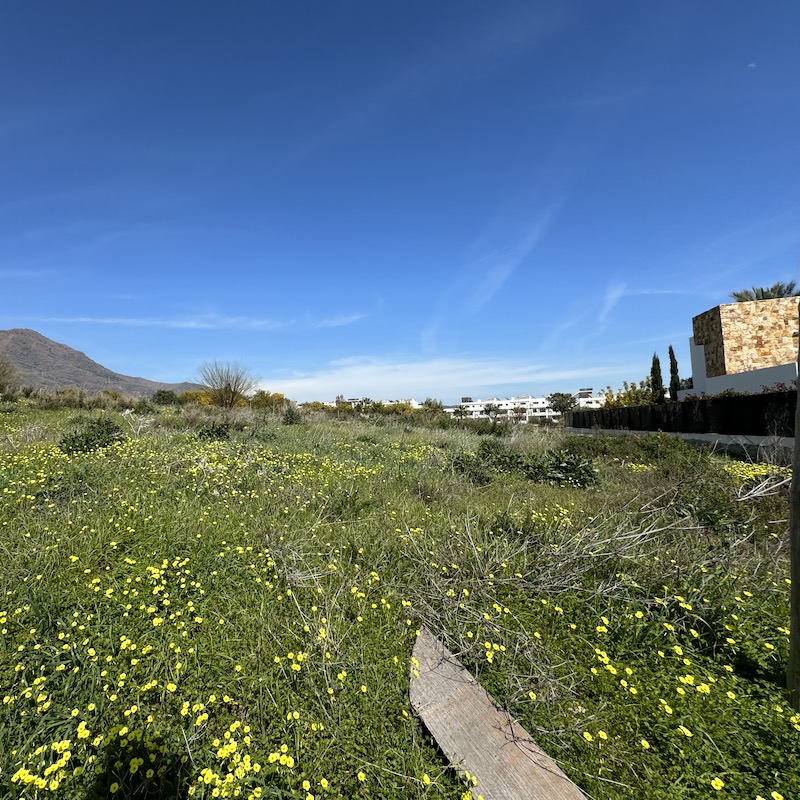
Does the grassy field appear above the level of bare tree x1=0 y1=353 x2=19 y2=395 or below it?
below

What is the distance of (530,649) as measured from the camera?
286 cm

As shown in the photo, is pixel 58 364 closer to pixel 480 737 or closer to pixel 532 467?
pixel 532 467

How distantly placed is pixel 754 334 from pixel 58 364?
335 feet

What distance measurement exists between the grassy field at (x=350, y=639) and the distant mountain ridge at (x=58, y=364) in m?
74.0

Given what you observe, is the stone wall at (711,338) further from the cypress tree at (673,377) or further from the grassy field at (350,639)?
the grassy field at (350,639)

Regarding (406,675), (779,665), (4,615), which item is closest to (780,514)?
(779,665)

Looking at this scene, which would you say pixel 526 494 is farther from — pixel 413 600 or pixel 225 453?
pixel 225 453

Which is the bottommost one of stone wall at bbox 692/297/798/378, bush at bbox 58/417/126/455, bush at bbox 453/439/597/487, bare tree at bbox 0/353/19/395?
bush at bbox 453/439/597/487

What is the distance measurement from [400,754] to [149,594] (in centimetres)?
218

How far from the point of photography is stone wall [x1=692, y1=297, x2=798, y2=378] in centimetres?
2182

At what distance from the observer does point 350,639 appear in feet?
9.86

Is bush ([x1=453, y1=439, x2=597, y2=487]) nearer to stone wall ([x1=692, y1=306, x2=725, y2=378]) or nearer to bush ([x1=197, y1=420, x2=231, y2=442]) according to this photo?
bush ([x1=197, y1=420, x2=231, y2=442])

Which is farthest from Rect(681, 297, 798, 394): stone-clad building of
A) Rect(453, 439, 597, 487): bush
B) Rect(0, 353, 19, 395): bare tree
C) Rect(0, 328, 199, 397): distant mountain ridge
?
Rect(0, 328, 199, 397): distant mountain ridge

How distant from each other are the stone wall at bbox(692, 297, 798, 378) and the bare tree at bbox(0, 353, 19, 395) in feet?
115
